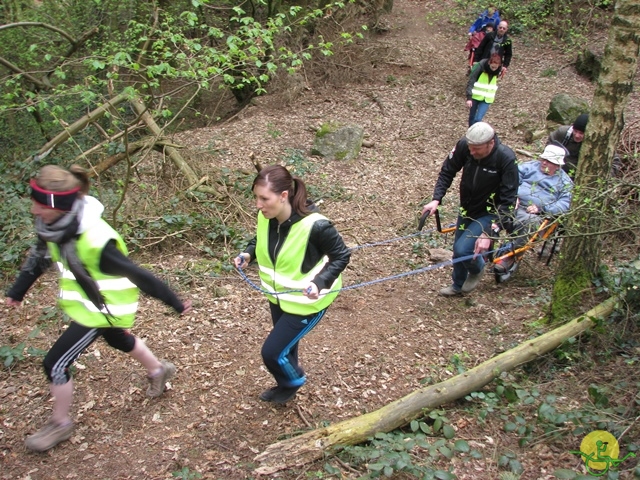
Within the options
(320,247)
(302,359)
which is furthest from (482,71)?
(320,247)

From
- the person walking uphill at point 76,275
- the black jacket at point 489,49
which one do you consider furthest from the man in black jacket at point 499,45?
the person walking uphill at point 76,275

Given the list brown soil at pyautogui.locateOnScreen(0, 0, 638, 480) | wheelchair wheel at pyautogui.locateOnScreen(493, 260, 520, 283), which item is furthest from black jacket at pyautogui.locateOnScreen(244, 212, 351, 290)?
wheelchair wheel at pyautogui.locateOnScreen(493, 260, 520, 283)

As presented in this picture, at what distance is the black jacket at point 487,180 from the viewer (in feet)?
15.7

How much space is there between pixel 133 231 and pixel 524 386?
4.67 metres

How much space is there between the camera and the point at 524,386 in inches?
154

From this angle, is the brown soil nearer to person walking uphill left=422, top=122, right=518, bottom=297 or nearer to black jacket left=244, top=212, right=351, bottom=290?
person walking uphill left=422, top=122, right=518, bottom=297

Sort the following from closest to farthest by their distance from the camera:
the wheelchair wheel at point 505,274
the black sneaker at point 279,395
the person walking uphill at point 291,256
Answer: the person walking uphill at point 291,256 → the black sneaker at point 279,395 → the wheelchair wheel at point 505,274

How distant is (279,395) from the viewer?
3.87 metres

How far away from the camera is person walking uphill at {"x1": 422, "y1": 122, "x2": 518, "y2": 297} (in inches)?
185

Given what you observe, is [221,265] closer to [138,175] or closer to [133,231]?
[133,231]

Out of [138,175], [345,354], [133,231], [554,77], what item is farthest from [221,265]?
[554,77]

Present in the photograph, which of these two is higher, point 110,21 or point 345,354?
point 110,21

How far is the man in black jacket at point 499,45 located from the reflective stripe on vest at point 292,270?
23.5 ft

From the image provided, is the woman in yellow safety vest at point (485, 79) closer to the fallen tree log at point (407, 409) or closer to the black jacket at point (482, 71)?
the black jacket at point (482, 71)
